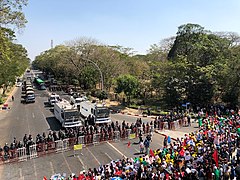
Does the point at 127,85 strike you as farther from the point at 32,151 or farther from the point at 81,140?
the point at 32,151

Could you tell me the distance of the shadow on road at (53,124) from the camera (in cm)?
2988

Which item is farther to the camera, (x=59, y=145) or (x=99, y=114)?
(x=99, y=114)

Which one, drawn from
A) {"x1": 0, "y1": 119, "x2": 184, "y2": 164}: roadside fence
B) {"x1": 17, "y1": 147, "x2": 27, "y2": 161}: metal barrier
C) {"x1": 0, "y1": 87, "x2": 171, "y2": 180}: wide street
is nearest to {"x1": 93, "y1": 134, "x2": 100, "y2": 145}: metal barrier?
{"x1": 0, "y1": 119, "x2": 184, "y2": 164}: roadside fence

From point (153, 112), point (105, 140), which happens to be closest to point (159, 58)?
point (153, 112)

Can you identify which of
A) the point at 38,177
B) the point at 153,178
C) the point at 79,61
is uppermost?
the point at 79,61

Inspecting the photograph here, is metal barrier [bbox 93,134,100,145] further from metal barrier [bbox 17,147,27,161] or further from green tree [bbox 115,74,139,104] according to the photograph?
green tree [bbox 115,74,139,104]

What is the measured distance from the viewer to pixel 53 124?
31.9 meters

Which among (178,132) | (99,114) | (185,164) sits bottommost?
(178,132)

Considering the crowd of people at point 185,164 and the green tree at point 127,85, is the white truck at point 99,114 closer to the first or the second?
the crowd of people at point 185,164

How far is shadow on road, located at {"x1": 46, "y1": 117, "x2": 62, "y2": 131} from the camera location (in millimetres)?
29884

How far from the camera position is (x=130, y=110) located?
41656 millimetres

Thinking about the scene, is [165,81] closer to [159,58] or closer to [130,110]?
[130,110]

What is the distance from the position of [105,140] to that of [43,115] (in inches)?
661

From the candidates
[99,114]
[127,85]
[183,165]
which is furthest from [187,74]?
[183,165]
